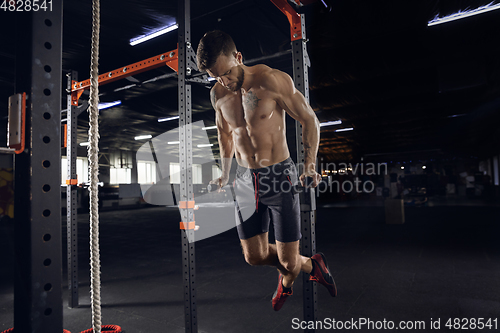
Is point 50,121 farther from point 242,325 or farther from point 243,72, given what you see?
point 242,325

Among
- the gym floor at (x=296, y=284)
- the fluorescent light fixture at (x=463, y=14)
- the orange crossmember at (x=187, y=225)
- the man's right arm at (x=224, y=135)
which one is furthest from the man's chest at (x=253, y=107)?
the fluorescent light fixture at (x=463, y=14)

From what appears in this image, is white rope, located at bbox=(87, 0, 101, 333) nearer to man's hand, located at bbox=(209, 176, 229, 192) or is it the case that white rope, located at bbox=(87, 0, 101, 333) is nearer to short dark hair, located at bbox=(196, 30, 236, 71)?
short dark hair, located at bbox=(196, 30, 236, 71)

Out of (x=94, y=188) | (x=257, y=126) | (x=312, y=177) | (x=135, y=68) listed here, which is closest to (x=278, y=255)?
(x=312, y=177)

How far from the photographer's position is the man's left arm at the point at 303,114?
190cm

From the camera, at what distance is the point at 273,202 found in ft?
6.26

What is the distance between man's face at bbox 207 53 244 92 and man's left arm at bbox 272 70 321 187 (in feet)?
0.74

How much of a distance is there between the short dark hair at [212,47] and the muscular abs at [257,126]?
0.79ft

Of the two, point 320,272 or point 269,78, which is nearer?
point 269,78

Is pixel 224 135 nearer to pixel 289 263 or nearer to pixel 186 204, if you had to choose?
pixel 186 204

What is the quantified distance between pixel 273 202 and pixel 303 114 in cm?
60

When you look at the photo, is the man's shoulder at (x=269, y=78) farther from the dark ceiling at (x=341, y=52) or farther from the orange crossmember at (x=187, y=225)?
the dark ceiling at (x=341, y=52)

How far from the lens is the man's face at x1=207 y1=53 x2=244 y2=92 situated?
185 cm

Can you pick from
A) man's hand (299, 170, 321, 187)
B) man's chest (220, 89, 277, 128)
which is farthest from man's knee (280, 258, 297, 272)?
man's chest (220, 89, 277, 128)

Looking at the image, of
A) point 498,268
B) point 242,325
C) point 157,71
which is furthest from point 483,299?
point 157,71
